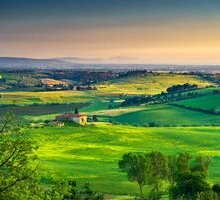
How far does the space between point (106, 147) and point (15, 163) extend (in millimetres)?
94920

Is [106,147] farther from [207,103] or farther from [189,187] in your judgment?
[207,103]

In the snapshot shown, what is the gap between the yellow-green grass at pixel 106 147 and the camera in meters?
81.8

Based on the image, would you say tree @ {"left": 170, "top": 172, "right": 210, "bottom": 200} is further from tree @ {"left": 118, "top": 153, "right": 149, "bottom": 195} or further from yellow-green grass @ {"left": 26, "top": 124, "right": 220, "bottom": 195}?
yellow-green grass @ {"left": 26, "top": 124, "right": 220, "bottom": 195}

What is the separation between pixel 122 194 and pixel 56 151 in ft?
146

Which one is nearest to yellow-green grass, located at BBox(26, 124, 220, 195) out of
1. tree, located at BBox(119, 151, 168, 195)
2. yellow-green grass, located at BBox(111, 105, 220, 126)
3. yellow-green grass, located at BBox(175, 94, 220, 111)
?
tree, located at BBox(119, 151, 168, 195)

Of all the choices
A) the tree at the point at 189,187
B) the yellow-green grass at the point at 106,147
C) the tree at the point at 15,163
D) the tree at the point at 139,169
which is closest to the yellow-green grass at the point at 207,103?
the yellow-green grass at the point at 106,147

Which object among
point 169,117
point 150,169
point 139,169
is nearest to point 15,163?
point 139,169

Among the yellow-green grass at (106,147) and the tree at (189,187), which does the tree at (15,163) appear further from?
the yellow-green grass at (106,147)

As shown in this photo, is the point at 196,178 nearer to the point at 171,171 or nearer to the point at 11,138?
the point at 171,171

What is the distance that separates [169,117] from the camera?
17888 cm

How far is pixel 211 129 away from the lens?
14300cm

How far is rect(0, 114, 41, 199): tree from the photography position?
72.3 feet

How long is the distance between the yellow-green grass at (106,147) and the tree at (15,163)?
4871 centimetres

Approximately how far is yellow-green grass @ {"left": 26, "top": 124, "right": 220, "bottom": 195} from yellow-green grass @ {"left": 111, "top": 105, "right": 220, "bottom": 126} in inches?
886
